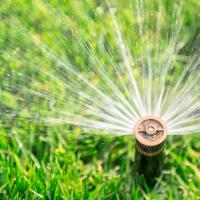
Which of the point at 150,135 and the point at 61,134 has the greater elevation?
the point at 61,134

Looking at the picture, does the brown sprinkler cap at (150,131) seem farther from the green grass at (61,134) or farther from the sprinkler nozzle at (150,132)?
the green grass at (61,134)

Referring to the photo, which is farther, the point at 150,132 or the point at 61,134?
the point at 61,134

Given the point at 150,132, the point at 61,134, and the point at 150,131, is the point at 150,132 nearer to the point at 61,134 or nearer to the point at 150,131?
the point at 150,131

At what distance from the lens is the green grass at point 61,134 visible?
293 centimetres

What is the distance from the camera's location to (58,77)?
330 cm

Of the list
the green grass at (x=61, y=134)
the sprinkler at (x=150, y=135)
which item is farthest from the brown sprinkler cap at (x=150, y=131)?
Result: the green grass at (x=61, y=134)

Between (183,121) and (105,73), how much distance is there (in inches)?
22.0

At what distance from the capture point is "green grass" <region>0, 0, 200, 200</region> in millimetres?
2930

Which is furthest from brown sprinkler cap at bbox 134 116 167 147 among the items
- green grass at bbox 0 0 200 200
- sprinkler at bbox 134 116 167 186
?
green grass at bbox 0 0 200 200

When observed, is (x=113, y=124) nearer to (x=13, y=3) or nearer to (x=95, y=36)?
(x=95, y=36)

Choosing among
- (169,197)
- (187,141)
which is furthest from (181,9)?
(169,197)

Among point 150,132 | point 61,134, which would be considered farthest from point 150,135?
point 61,134

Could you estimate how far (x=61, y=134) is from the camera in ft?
10.3

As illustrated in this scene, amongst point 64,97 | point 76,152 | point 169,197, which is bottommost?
point 169,197
